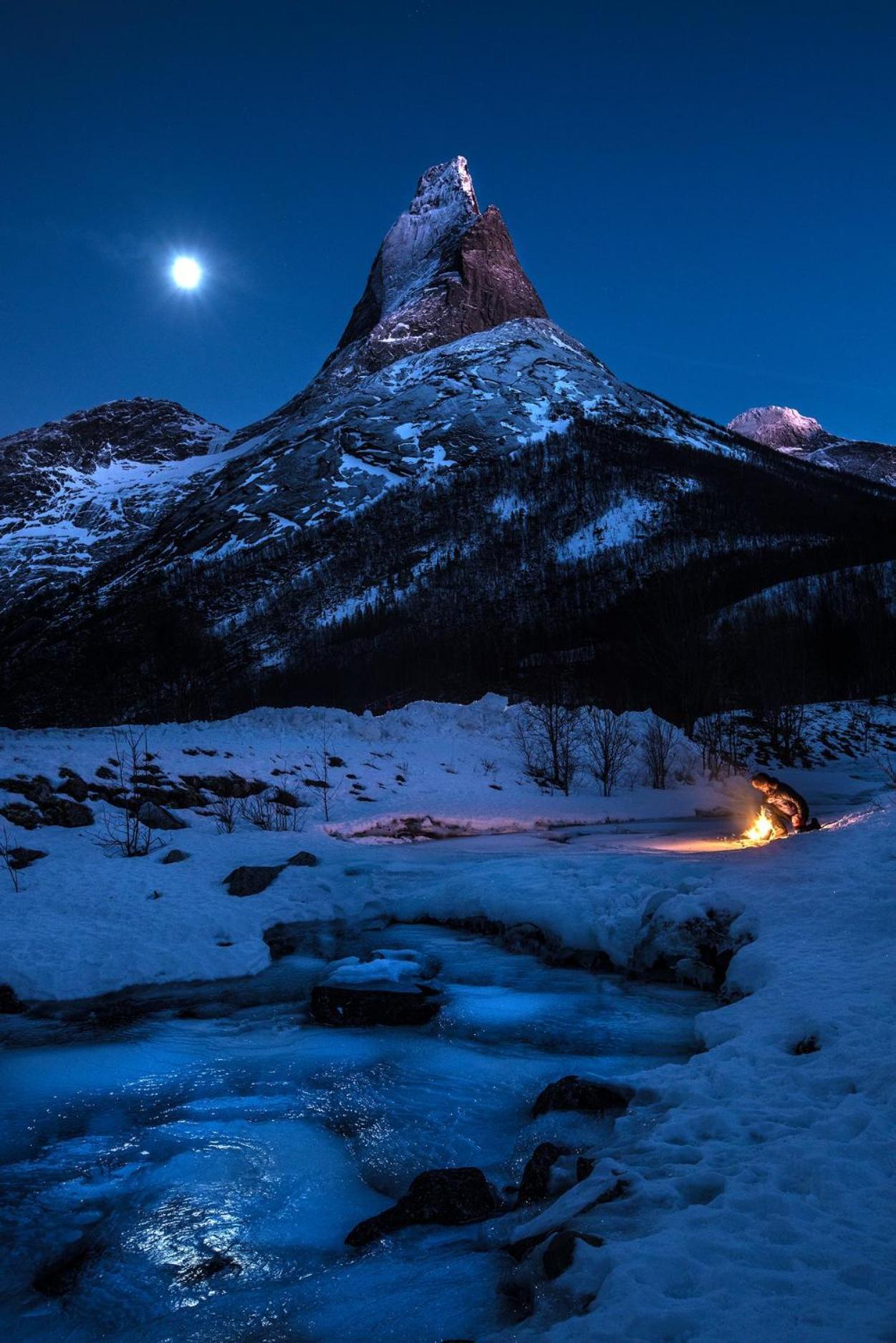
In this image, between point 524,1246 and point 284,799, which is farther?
point 284,799

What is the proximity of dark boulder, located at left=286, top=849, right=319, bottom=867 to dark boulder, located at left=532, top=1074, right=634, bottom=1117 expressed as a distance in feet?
23.2

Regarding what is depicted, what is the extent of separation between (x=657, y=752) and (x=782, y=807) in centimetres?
1295

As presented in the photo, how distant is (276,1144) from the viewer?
4508 mm

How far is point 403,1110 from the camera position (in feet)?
16.1

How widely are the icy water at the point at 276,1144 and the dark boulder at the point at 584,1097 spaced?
3.8 inches

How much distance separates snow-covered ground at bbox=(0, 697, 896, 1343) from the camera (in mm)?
2543

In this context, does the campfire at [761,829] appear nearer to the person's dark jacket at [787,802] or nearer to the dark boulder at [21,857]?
the person's dark jacket at [787,802]

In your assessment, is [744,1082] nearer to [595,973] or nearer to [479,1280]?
[479,1280]

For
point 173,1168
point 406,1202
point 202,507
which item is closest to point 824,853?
point 406,1202

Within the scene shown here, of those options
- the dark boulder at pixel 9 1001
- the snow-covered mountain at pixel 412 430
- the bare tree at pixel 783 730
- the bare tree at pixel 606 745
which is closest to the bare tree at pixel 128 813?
the dark boulder at pixel 9 1001

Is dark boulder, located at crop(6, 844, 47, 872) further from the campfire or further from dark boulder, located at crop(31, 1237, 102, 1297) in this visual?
the campfire

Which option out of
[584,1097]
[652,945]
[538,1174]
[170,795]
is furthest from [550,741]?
[538,1174]

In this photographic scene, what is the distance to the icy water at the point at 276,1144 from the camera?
3139mm

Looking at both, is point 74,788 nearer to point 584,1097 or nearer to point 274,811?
point 274,811
